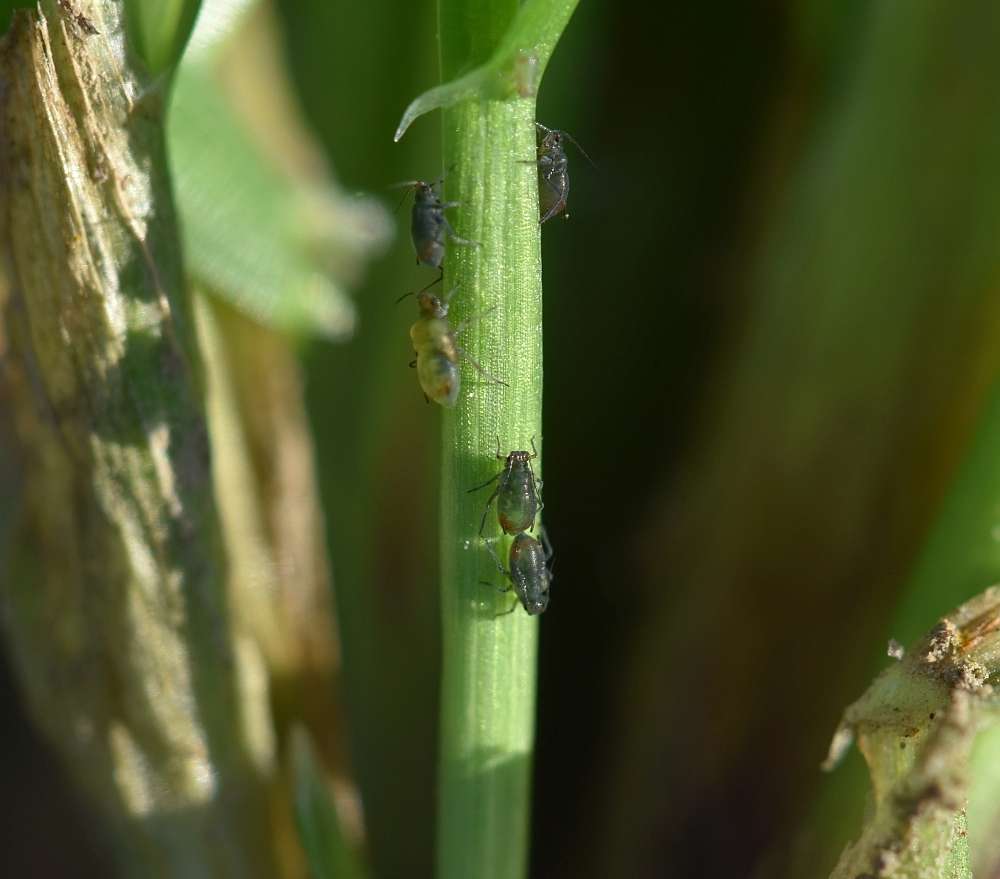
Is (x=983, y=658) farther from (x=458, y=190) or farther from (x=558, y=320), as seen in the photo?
(x=558, y=320)

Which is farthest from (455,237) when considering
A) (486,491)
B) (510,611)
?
(510,611)

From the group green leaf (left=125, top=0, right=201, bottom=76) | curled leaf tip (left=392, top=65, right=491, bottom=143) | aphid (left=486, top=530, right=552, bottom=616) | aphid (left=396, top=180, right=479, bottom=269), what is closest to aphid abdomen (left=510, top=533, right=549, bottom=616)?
aphid (left=486, top=530, right=552, bottom=616)

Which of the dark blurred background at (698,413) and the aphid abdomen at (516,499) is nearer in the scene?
the aphid abdomen at (516,499)

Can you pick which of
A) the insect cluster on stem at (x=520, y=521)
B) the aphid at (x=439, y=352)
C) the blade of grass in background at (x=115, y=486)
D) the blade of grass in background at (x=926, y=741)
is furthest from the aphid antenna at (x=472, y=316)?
the blade of grass in background at (x=926, y=741)

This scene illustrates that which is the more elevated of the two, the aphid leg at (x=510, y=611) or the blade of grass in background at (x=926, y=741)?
the aphid leg at (x=510, y=611)

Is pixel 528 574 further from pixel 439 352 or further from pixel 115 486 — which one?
pixel 115 486

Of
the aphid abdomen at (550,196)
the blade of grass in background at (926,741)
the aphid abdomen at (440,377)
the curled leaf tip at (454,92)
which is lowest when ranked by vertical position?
the blade of grass in background at (926,741)

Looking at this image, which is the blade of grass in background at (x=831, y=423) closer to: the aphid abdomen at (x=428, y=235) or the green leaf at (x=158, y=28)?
the aphid abdomen at (x=428, y=235)
